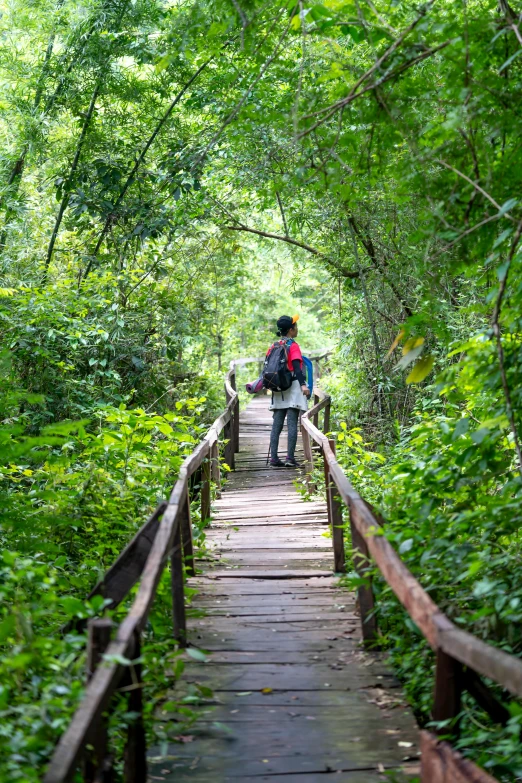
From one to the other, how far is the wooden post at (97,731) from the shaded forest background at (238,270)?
0.12 meters

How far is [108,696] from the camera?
236cm

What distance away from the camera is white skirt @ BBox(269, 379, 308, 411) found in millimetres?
10305

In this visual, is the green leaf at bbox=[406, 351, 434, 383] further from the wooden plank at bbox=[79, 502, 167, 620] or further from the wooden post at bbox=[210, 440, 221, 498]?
the wooden post at bbox=[210, 440, 221, 498]

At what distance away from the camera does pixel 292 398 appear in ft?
34.0

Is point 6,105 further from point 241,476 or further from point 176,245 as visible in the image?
point 241,476

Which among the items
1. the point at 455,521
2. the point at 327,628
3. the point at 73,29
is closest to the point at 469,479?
the point at 455,521

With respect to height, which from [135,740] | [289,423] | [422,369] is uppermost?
[422,369]

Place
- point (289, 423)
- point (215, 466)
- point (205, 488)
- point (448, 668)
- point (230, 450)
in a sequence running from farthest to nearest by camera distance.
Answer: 1. point (230, 450)
2. point (289, 423)
3. point (215, 466)
4. point (205, 488)
5. point (448, 668)

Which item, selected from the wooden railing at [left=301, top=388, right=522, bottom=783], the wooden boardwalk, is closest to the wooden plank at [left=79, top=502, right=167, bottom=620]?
the wooden boardwalk

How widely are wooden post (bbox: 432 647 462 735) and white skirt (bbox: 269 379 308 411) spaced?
749 centimetres

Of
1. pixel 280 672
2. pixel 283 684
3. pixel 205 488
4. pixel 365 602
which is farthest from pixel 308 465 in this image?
pixel 283 684

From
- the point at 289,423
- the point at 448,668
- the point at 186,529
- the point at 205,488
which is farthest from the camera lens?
the point at 289,423

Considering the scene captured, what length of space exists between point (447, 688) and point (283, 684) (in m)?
1.30

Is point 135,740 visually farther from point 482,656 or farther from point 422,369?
point 422,369
